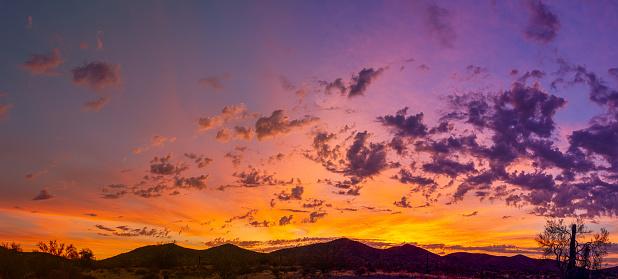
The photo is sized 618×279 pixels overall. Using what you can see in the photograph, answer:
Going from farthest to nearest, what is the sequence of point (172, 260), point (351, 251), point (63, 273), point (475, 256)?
point (475, 256), point (351, 251), point (172, 260), point (63, 273)

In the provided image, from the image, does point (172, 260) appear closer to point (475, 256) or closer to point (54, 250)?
point (54, 250)

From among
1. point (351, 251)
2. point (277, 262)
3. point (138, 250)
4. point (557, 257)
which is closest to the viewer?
point (557, 257)

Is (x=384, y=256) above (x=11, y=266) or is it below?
below

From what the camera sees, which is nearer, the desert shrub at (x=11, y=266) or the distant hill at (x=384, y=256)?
the desert shrub at (x=11, y=266)

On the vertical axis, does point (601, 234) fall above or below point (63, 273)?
above

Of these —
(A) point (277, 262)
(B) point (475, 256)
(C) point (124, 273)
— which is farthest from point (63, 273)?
(B) point (475, 256)

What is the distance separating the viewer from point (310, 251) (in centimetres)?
11888

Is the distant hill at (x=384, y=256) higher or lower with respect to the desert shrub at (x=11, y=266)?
lower

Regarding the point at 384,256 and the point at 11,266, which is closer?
the point at 11,266

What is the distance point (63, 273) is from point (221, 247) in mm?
95103

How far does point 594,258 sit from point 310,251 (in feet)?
271

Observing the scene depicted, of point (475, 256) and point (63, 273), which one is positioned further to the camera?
point (475, 256)

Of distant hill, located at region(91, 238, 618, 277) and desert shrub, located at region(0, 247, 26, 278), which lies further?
distant hill, located at region(91, 238, 618, 277)

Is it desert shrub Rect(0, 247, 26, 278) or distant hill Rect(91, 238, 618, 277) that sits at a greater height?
desert shrub Rect(0, 247, 26, 278)
